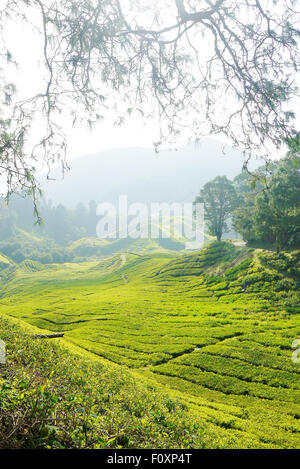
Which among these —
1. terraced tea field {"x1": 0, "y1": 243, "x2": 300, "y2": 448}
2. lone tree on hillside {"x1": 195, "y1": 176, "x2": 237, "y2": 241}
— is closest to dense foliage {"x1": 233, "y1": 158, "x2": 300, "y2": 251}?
terraced tea field {"x1": 0, "y1": 243, "x2": 300, "y2": 448}

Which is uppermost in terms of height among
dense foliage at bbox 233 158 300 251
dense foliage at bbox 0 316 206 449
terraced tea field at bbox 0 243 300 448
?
dense foliage at bbox 233 158 300 251

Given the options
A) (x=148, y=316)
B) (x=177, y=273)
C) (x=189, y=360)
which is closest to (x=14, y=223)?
(x=177, y=273)

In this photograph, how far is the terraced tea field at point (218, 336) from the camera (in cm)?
1123

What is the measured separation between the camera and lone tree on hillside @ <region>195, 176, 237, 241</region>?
56.7 m

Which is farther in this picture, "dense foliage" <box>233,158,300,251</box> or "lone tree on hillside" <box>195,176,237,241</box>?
"lone tree on hillside" <box>195,176,237,241</box>

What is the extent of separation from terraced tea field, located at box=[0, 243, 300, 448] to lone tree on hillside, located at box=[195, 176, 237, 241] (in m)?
6.85

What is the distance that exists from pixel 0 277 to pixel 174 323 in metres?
105

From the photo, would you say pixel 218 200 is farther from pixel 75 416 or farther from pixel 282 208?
pixel 75 416

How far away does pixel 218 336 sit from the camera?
856 inches

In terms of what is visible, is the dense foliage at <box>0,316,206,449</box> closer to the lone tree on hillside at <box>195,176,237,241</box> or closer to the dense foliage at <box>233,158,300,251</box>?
the dense foliage at <box>233,158,300,251</box>

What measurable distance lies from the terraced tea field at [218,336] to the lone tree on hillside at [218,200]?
22.5 feet

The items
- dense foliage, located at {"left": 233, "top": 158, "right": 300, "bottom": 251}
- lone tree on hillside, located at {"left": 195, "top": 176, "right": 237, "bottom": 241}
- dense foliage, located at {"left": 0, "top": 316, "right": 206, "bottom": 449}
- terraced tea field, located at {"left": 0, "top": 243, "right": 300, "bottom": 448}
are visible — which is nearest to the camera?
dense foliage, located at {"left": 0, "top": 316, "right": 206, "bottom": 449}

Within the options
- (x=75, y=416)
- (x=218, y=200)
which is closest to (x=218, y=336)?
(x=75, y=416)
